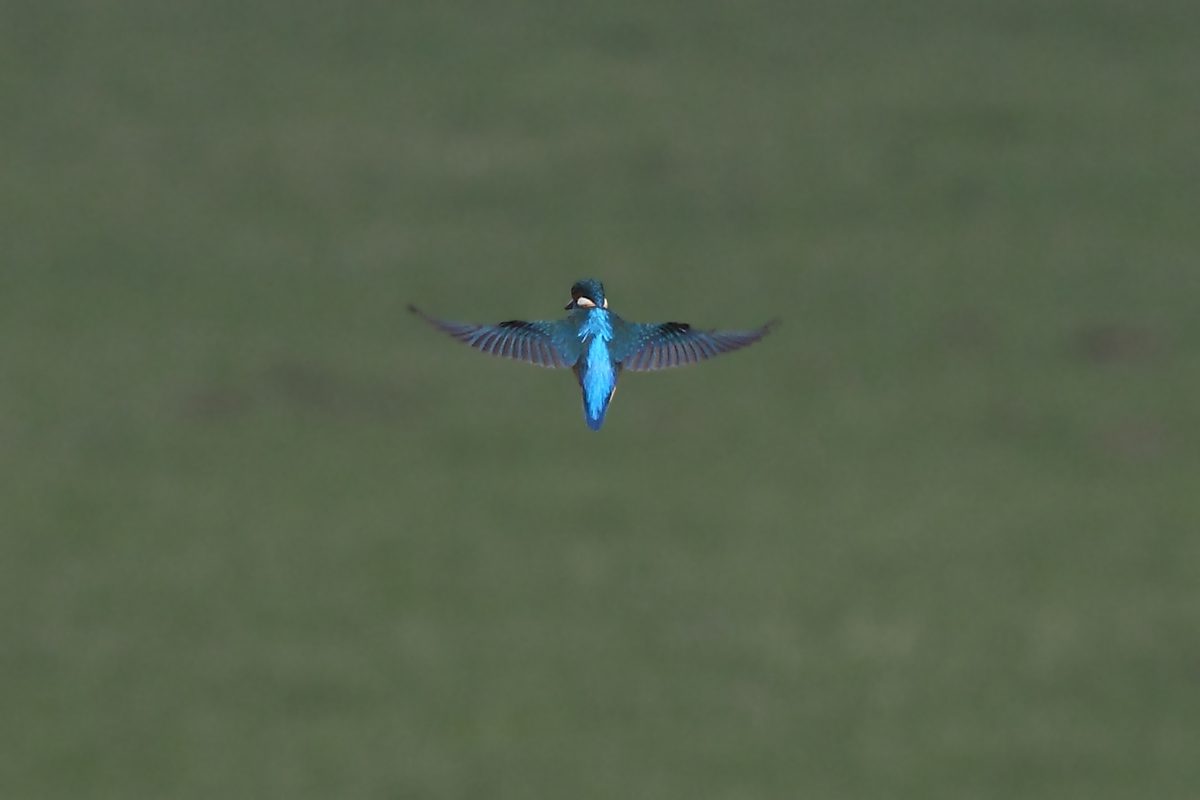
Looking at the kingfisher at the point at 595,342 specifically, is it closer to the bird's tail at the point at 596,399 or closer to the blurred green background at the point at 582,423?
the bird's tail at the point at 596,399

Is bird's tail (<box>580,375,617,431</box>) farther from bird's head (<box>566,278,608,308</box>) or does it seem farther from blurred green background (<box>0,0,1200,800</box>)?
blurred green background (<box>0,0,1200,800</box>)

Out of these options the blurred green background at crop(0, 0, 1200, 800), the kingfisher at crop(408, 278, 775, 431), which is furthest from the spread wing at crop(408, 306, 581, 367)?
the blurred green background at crop(0, 0, 1200, 800)

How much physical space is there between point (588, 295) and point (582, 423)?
18697 millimetres

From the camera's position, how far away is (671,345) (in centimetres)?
240

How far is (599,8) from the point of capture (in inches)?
969

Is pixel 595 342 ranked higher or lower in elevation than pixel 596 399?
higher

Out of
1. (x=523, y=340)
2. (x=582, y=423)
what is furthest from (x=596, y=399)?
(x=582, y=423)

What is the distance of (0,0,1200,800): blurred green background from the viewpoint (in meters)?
20.5

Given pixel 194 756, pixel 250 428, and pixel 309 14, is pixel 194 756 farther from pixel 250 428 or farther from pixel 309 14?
pixel 309 14

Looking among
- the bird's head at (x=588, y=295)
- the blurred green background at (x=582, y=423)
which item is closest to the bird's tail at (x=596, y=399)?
the bird's head at (x=588, y=295)

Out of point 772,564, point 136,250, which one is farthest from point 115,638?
point 772,564

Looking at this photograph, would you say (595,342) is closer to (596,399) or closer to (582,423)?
(596,399)

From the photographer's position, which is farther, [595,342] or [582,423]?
[582,423]

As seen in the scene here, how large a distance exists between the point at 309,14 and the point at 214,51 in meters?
1.27
